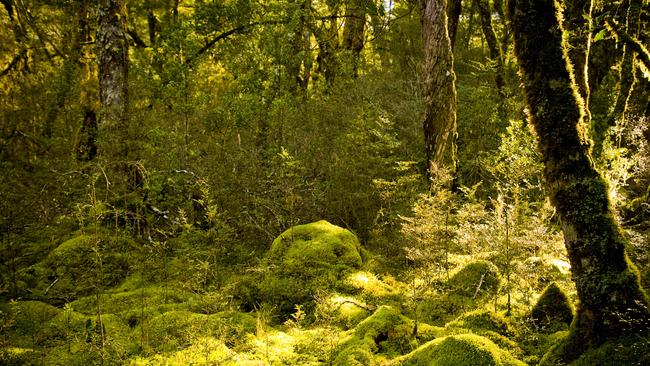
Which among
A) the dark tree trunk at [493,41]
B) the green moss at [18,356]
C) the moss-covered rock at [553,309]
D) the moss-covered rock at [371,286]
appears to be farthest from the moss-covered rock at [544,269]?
the dark tree trunk at [493,41]

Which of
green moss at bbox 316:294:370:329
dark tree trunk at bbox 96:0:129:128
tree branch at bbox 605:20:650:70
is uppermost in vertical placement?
dark tree trunk at bbox 96:0:129:128

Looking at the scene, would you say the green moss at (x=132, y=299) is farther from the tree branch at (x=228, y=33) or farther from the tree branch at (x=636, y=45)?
the tree branch at (x=228, y=33)

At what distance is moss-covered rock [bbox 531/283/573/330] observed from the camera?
13.4ft

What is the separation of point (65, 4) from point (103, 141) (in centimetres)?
519

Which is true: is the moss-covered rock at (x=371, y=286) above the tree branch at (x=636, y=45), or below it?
below

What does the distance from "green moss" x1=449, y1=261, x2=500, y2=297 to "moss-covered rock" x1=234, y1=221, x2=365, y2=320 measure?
148cm

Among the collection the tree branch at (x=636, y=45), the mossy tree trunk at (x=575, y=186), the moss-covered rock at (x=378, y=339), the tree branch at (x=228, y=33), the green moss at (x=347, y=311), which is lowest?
the green moss at (x=347, y=311)

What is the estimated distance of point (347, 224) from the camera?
8.70m

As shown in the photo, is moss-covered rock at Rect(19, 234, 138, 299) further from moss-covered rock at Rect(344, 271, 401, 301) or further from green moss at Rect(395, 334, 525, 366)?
green moss at Rect(395, 334, 525, 366)

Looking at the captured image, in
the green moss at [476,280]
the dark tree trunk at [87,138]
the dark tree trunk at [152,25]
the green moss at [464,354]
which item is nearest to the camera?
the green moss at [464,354]

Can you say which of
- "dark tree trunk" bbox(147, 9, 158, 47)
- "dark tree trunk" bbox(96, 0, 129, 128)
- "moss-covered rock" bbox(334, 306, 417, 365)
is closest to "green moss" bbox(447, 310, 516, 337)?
"moss-covered rock" bbox(334, 306, 417, 365)

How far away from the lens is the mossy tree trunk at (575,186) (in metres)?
2.87

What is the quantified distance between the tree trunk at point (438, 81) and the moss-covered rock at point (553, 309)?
164 inches

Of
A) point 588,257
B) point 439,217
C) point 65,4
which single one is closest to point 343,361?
point 588,257
